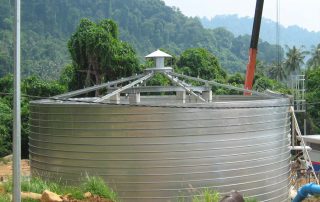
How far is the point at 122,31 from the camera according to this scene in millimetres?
92562

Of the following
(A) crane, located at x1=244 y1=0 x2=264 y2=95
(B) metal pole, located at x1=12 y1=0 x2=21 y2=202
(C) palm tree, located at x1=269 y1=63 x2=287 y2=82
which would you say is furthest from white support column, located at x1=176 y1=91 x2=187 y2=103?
(C) palm tree, located at x1=269 y1=63 x2=287 y2=82

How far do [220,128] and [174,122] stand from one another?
4.61 ft

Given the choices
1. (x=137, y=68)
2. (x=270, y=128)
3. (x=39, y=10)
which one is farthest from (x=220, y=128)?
(x=39, y=10)

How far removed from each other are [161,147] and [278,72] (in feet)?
203

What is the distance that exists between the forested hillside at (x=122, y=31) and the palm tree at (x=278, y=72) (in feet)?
46.9

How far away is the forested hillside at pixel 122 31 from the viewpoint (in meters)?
69.8

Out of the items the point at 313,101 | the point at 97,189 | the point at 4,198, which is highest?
the point at 313,101

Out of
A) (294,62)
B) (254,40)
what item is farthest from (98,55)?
(294,62)

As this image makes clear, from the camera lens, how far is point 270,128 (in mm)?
15633

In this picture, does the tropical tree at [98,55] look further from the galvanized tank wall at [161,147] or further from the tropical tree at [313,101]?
the galvanized tank wall at [161,147]

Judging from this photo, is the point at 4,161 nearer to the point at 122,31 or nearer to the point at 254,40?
the point at 254,40

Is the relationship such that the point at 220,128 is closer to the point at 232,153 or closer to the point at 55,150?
the point at 232,153

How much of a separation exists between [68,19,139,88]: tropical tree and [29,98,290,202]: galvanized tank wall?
19.1 m

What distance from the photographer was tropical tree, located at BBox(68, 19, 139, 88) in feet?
111
